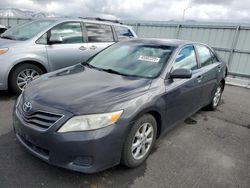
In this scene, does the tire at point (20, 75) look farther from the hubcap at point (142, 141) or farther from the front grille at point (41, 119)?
the hubcap at point (142, 141)

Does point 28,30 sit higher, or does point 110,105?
point 28,30

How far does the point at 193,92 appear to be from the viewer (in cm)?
343

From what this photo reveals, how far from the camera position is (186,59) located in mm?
3436

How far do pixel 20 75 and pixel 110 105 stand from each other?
307 cm

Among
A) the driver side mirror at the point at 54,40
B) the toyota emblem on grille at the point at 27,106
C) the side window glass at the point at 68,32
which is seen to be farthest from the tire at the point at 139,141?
the side window glass at the point at 68,32

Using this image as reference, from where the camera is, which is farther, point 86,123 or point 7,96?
point 7,96

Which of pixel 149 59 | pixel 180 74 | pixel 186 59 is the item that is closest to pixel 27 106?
pixel 149 59

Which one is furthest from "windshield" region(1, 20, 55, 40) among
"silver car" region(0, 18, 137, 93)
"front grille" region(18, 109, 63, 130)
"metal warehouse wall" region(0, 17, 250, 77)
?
"metal warehouse wall" region(0, 17, 250, 77)

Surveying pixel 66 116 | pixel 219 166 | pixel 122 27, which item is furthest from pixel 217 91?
pixel 66 116

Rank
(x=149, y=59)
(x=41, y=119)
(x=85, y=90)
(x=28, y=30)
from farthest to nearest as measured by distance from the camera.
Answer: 1. (x=28, y=30)
2. (x=149, y=59)
3. (x=85, y=90)
4. (x=41, y=119)

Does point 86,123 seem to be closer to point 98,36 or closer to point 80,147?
point 80,147

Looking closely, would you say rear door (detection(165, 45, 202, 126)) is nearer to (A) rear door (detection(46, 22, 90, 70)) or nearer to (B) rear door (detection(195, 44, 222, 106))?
(B) rear door (detection(195, 44, 222, 106))

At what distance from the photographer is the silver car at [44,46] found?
14.1 ft

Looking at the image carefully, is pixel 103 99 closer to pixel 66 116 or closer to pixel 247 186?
pixel 66 116
